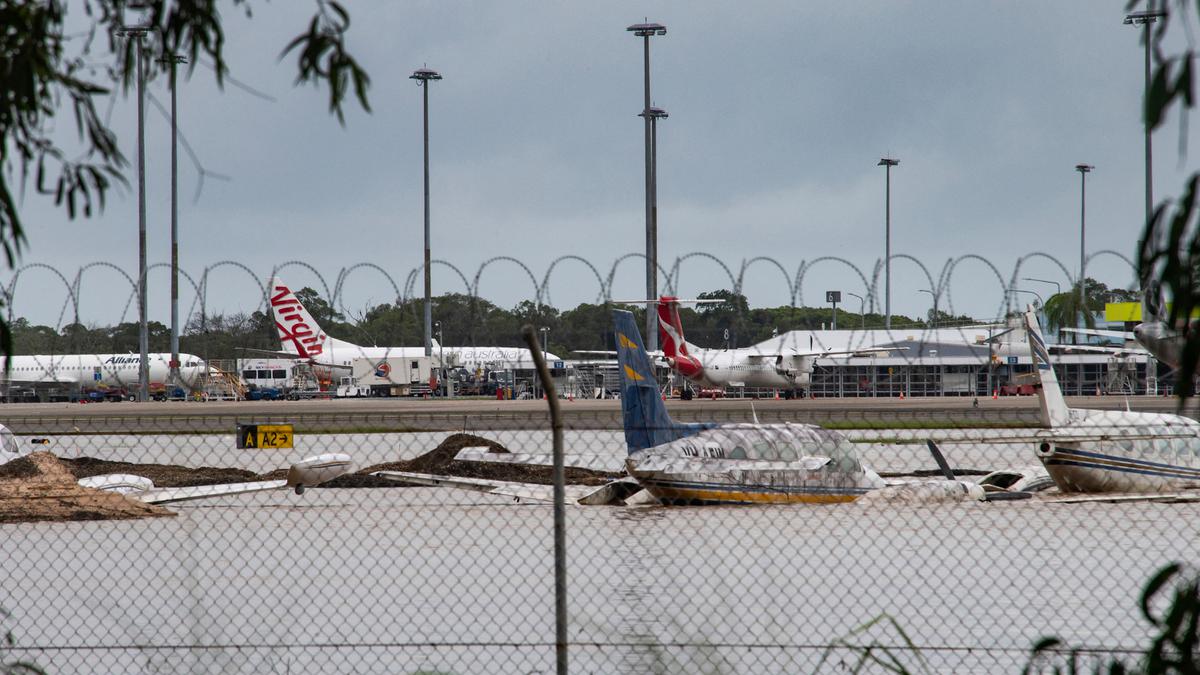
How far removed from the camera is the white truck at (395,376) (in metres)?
80.2

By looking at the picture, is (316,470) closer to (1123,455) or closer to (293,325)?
(1123,455)

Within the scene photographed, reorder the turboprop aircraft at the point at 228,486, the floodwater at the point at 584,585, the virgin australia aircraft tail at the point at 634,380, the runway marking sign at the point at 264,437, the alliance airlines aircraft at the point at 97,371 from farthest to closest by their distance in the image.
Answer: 1. the alliance airlines aircraft at the point at 97,371
2. the turboprop aircraft at the point at 228,486
3. the virgin australia aircraft tail at the point at 634,380
4. the runway marking sign at the point at 264,437
5. the floodwater at the point at 584,585

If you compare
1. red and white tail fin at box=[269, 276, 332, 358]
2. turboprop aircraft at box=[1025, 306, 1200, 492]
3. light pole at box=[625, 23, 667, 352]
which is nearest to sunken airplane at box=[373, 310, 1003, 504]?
turboprop aircraft at box=[1025, 306, 1200, 492]

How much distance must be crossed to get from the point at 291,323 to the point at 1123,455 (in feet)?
208

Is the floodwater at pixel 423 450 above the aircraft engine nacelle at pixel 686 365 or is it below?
below

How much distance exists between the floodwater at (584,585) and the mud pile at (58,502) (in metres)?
0.54

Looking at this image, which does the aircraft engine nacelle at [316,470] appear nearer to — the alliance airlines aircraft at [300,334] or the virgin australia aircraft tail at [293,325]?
the alliance airlines aircraft at [300,334]

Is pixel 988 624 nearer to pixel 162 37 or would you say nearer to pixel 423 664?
pixel 423 664

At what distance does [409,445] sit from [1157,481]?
20.1m

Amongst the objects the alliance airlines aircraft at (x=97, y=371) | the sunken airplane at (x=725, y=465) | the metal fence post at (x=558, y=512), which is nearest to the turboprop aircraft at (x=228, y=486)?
the sunken airplane at (x=725, y=465)

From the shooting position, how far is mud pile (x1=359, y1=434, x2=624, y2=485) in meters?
22.7

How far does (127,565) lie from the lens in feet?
44.9

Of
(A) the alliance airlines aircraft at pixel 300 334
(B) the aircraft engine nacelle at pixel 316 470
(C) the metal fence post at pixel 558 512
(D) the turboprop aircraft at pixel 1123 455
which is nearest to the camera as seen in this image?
(C) the metal fence post at pixel 558 512

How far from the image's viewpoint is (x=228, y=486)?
19.9 meters
